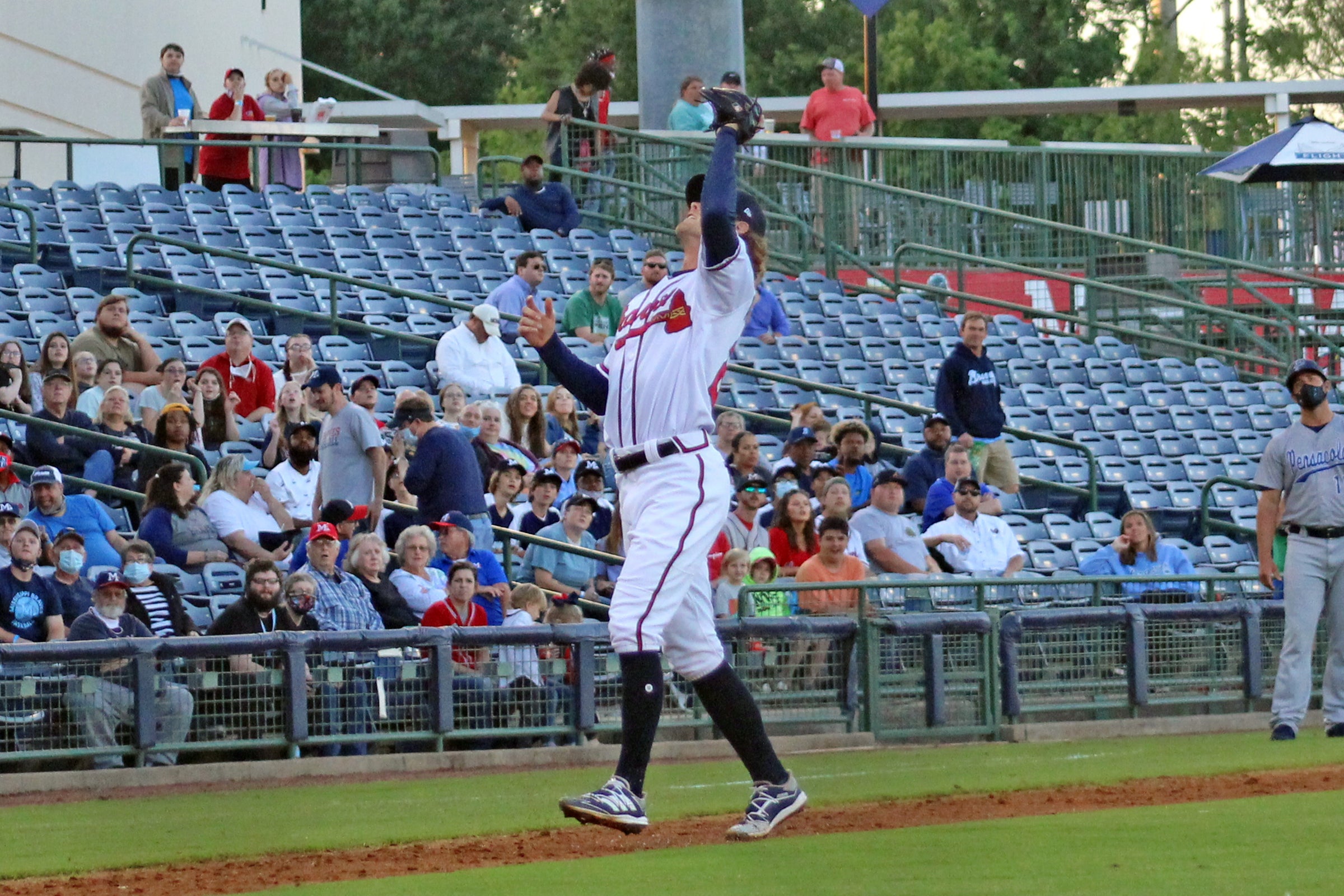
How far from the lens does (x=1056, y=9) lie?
194ft

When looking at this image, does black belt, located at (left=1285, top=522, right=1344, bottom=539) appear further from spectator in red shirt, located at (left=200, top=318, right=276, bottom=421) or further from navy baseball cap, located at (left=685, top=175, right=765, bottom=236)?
spectator in red shirt, located at (left=200, top=318, right=276, bottom=421)

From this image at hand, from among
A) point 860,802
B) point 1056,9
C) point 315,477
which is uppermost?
point 1056,9

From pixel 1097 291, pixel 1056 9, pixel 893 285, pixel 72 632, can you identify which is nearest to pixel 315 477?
pixel 72 632

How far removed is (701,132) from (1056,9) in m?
38.4

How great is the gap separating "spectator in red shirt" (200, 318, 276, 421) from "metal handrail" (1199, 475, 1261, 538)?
7751mm

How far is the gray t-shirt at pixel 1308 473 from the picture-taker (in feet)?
37.0

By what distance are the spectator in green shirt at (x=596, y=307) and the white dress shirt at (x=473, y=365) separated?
1.58 metres

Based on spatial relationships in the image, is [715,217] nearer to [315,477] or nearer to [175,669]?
[175,669]

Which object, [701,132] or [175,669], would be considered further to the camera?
[701,132]

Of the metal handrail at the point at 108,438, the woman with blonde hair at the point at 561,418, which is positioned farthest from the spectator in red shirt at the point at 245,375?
the woman with blonde hair at the point at 561,418

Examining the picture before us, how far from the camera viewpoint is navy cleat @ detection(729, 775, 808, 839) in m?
7.11

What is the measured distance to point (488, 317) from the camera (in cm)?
1580

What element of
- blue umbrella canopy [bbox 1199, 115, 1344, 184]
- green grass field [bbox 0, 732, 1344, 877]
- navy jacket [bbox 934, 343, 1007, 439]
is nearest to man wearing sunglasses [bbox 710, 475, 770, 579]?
green grass field [bbox 0, 732, 1344, 877]

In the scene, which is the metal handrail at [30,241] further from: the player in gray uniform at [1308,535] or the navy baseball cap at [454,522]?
the player in gray uniform at [1308,535]
